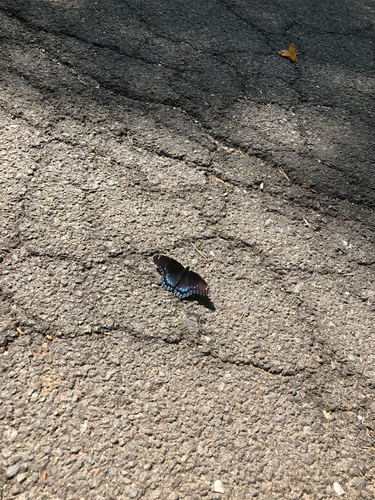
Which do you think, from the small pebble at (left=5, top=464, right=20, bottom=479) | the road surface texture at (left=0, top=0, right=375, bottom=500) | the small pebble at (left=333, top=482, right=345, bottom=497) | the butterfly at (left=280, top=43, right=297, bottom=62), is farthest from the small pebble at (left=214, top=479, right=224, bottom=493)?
the butterfly at (left=280, top=43, right=297, bottom=62)

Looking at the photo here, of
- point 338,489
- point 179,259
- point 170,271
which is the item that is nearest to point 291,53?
point 179,259

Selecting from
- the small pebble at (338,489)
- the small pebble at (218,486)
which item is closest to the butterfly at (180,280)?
the small pebble at (218,486)

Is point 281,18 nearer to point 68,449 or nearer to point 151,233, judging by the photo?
point 151,233

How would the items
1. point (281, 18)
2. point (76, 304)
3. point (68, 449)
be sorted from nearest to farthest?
point (68, 449)
point (76, 304)
point (281, 18)

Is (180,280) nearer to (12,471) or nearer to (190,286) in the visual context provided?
(190,286)

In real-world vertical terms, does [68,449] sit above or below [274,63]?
below

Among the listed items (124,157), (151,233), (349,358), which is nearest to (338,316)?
(349,358)

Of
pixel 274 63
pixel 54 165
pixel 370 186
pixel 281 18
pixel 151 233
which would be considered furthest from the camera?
pixel 281 18

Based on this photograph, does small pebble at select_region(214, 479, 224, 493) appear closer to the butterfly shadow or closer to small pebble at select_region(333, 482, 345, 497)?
small pebble at select_region(333, 482, 345, 497)
